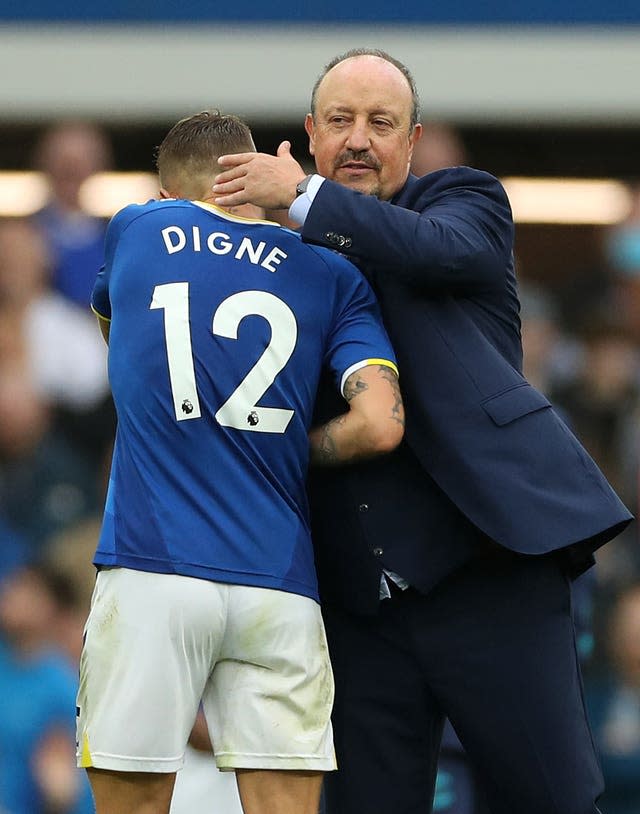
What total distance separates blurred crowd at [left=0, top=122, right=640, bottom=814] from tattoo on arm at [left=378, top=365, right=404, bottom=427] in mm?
2704

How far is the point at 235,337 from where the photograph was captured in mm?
2971

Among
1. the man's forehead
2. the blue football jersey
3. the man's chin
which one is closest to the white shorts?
the blue football jersey

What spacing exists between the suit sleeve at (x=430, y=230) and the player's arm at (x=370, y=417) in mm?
200

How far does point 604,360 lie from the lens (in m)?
6.02

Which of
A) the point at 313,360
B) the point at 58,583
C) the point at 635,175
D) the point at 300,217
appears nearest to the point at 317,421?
the point at 313,360

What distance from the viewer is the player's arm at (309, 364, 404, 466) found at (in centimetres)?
303

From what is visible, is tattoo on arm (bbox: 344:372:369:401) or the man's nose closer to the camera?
tattoo on arm (bbox: 344:372:369:401)

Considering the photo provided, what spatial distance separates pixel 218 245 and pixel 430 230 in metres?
0.39

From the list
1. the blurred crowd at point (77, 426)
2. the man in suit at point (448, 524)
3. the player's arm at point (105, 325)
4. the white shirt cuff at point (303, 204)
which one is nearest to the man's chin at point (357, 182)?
the man in suit at point (448, 524)

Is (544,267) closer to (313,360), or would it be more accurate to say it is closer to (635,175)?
(635,175)

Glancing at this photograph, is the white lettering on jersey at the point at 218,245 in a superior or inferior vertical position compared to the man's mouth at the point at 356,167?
inferior

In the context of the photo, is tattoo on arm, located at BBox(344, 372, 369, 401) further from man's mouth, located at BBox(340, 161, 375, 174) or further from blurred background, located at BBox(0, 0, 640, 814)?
blurred background, located at BBox(0, 0, 640, 814)

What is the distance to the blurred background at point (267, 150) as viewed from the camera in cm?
579

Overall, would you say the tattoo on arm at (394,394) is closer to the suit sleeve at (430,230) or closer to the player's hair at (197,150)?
the suit sleeve at (430,230)
